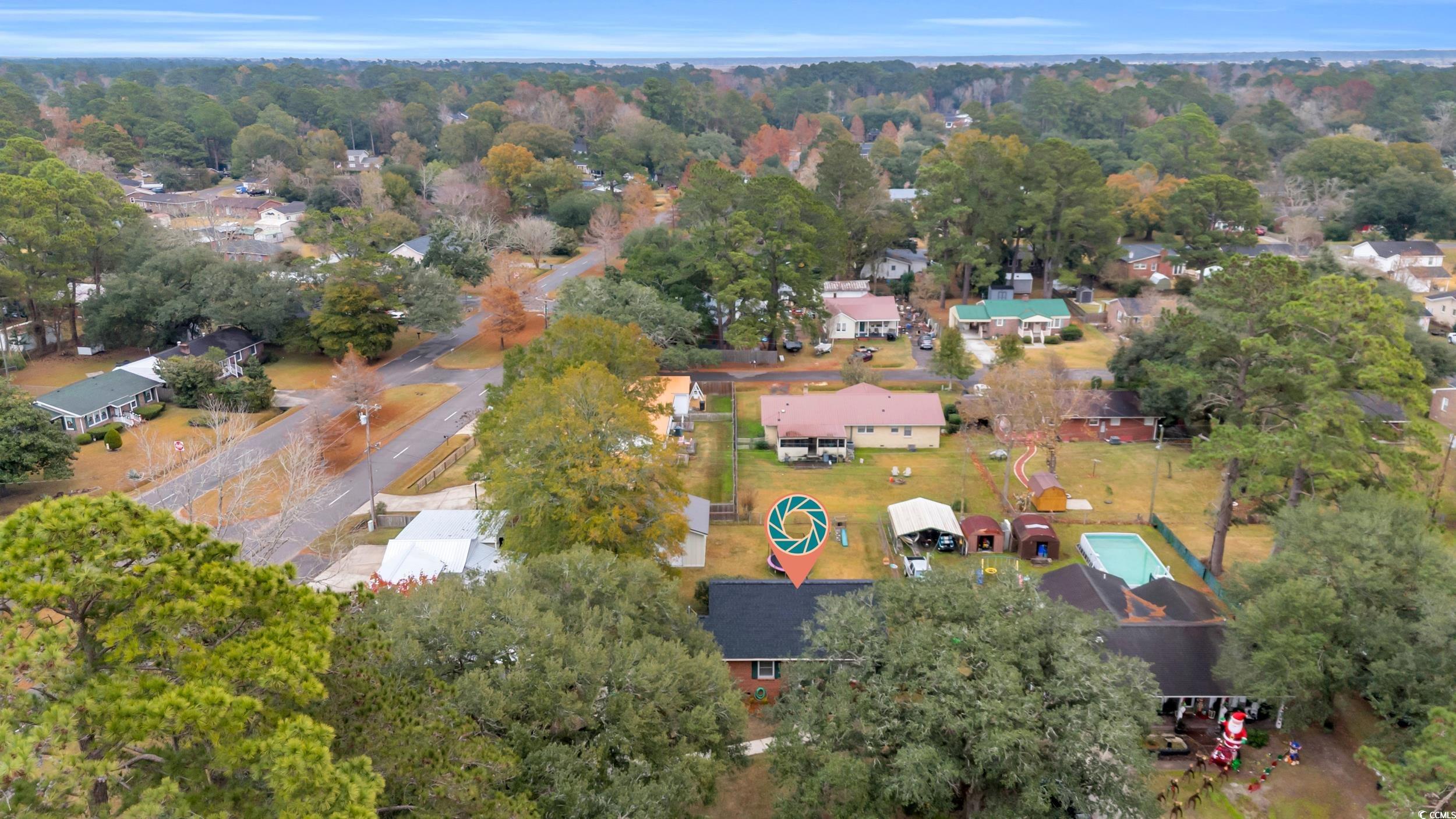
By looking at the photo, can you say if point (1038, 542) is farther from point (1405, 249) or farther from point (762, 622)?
point (1405, 249)

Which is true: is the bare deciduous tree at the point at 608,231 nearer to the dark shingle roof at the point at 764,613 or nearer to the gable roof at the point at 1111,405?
the gable roof at the point at 1111,405

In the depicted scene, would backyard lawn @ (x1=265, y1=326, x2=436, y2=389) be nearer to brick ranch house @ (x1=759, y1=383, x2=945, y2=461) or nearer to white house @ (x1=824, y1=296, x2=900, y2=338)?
brick ranch house @ (x1=759, y1=383, x2=945, y2=461)

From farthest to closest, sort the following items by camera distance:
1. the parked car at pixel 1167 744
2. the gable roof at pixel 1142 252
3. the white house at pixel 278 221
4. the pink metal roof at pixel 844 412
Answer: the white house at pixel 278 221 → the gable roof at pixel 1142 252 → the pink metal roof at pixel 844 412 → the parked car at pixel 1167 744

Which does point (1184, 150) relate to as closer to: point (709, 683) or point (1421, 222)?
point (1421, 222)

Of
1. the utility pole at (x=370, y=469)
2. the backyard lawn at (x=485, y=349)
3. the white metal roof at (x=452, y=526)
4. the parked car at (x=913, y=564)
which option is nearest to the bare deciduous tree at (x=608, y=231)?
the backyard lawn at (x=485, y=349)

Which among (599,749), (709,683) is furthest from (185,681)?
(709,683)

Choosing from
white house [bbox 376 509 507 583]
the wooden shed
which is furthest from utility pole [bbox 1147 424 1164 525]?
white house [bbox 376 509 507 583]
